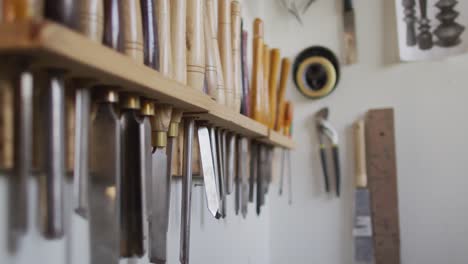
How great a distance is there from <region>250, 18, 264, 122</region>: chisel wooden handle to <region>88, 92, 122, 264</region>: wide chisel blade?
57 cm

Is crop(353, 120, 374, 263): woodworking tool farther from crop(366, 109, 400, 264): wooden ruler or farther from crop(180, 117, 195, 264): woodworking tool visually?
crop(180, 117, 195, 264): woodworking tool

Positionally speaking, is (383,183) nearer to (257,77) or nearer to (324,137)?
(324,137)

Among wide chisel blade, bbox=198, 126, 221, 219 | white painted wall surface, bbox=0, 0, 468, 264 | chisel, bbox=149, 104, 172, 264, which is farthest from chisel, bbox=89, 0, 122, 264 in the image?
white painted wall surface, bbox=0, 0, 468, 264

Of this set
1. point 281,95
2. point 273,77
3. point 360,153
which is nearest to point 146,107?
point 273,77

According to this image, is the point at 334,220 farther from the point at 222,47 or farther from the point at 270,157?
the point at 222,47

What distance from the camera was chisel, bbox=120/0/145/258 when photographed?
499mm

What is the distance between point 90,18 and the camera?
17.0 inches

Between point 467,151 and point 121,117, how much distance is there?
119 centimetres

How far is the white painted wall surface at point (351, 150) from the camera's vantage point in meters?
→ 1.36

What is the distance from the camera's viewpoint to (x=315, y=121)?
1.52 meters

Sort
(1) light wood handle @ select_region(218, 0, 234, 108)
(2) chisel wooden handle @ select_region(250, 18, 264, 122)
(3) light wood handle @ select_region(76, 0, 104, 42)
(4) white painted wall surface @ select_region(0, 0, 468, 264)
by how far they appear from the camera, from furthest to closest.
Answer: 1. (4) white painted wall surface @ select_region(0, 0, 468, 264)
2. (2) chisel wooden handle @ select_region(250, 18, 264, 122)
3. (1) light wood handle @ select_region(218, 0, 234, 108)
4. (3) light wood handle @ select_region(76, 0, 104, 42)

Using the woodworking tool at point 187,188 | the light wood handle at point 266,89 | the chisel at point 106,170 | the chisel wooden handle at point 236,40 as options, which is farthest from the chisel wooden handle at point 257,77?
the chisel at point 106,170

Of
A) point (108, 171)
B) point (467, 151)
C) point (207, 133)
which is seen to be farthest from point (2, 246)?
point (467, 151)

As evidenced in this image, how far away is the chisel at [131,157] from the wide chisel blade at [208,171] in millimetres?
180
